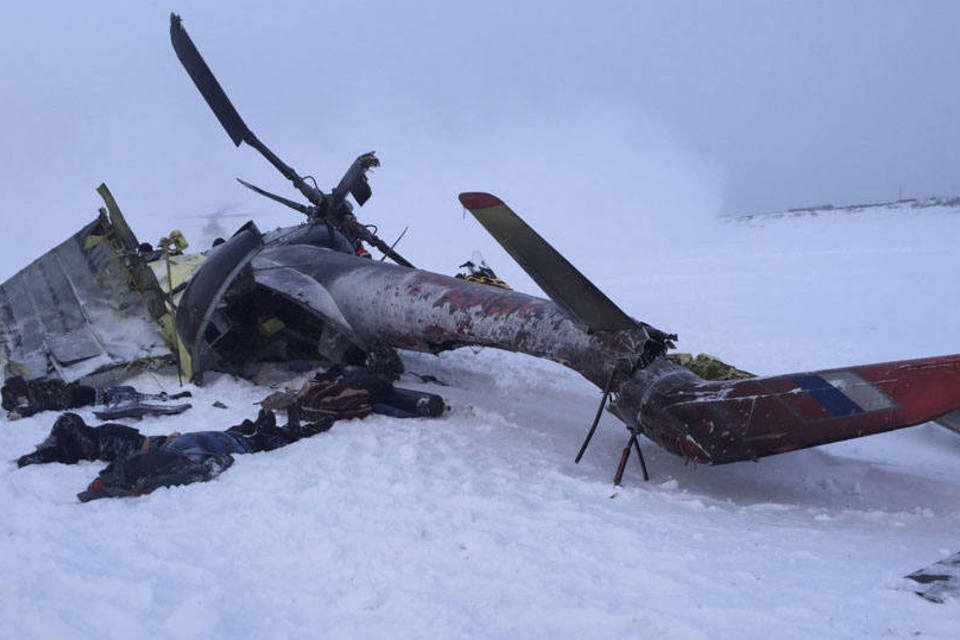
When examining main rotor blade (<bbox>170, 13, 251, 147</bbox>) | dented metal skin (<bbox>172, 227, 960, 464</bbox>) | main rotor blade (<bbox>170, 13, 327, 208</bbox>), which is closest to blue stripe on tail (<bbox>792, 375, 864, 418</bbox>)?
dented metal skin (<bbox>172, 227, 960, 464</bbox>)

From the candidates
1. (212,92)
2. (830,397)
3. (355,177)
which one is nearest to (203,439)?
(830,397)

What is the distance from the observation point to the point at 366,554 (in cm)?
375

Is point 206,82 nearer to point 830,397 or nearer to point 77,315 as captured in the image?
point 77,315

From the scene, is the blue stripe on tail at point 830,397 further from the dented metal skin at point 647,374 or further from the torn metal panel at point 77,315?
the torn metal panel at point 77,315

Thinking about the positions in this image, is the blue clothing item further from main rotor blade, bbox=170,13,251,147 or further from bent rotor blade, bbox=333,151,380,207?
main rotor blade, bbox=170,13,251,147

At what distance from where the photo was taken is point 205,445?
5.54 meters

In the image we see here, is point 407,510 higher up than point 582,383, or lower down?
lower down

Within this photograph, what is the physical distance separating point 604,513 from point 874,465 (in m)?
2.77

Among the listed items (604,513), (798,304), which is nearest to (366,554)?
(604,513)

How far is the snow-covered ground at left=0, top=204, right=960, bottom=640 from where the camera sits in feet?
9.87

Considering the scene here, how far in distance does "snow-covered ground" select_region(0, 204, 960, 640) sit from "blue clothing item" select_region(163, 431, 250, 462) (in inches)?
11.5

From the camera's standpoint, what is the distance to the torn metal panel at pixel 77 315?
884 centimetres

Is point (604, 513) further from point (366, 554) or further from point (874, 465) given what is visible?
point (874, 465)

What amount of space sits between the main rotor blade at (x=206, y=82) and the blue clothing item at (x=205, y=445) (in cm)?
664
